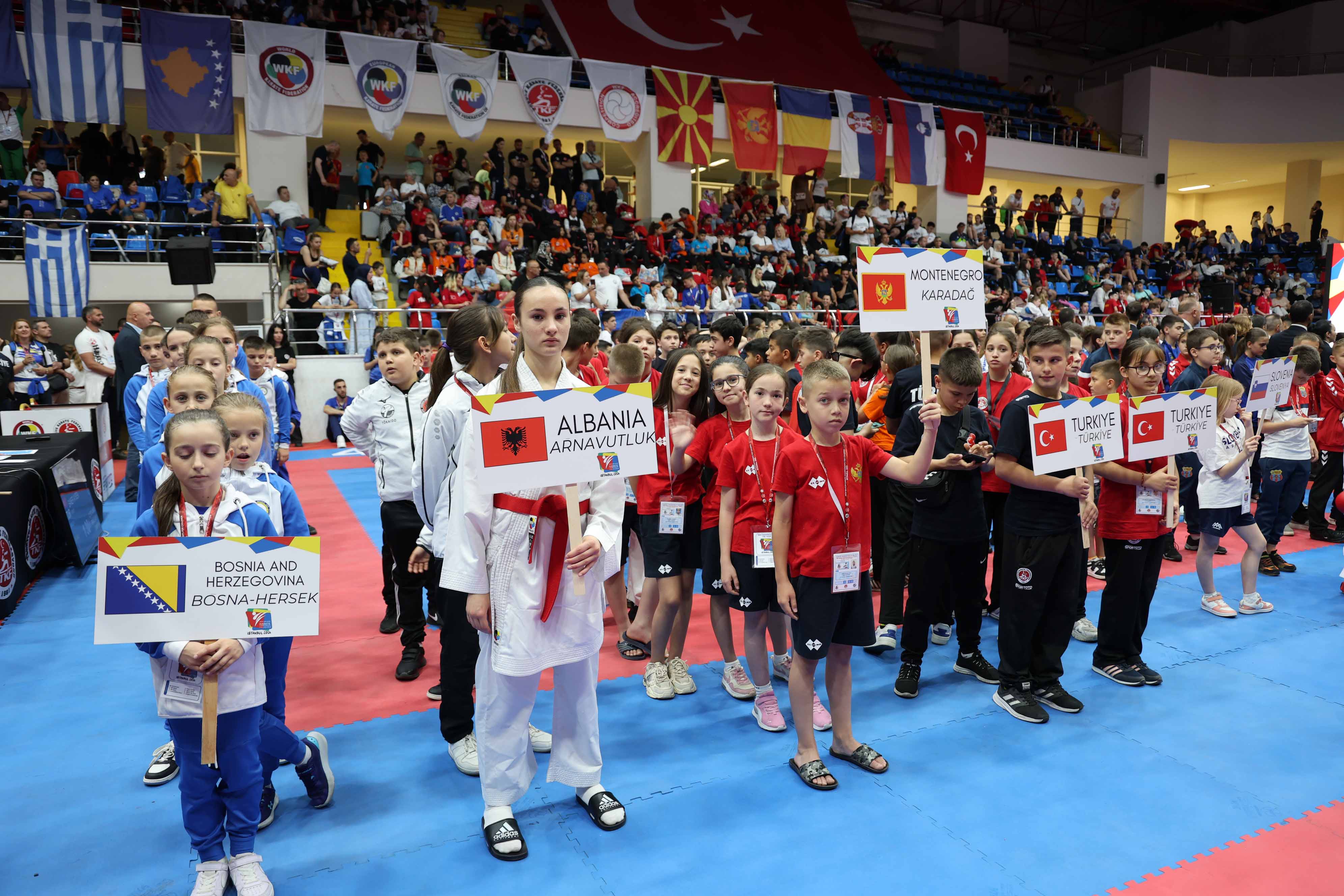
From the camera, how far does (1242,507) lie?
17.4 feet

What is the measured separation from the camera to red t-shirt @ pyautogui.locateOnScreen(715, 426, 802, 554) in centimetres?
364

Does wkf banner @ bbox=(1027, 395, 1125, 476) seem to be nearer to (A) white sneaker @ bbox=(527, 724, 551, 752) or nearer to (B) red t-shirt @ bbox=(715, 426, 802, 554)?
(B) red t-shirt @ bbox=(715, 426, 802, 554)

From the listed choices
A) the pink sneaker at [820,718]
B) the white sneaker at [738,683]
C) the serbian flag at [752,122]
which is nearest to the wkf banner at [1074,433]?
the pink sneaker at [820,718]

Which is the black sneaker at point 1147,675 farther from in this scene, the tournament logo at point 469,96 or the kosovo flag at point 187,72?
the tournament logo at point 469,96

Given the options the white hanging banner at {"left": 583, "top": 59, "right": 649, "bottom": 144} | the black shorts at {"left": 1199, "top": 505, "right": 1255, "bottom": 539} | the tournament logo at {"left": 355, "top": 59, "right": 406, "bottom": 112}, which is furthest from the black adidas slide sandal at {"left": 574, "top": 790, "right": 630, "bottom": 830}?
the white hanging banner at {"left": 583, "top": 59, "right": 649, "bottom": 144}

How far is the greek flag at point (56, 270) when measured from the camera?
1124 cm

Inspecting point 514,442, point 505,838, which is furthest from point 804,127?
point 505,838

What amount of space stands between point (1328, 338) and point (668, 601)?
9.24 metres

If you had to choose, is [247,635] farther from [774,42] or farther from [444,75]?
[774,42]

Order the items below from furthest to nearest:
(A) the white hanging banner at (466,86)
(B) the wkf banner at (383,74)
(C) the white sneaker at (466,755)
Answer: (A) the white hanging banner at (466,86)
(B) the wkf banner at (383,74)
(C) the white sneaker at (466,755)

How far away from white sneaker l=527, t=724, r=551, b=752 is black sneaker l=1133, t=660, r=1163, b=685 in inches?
122

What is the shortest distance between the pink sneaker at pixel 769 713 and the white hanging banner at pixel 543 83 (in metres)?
15.5

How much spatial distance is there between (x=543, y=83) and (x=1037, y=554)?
51.9ft

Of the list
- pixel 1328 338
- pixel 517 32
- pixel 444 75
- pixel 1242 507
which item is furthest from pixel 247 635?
pixel 517 32
